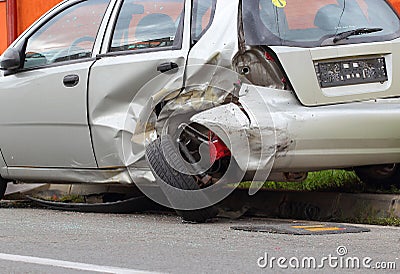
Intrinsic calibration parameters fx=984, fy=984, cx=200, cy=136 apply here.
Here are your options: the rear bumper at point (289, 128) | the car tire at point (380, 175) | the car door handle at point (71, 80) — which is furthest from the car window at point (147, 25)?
the car tire at point (380, 175)

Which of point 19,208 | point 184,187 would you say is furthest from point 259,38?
point 19,208

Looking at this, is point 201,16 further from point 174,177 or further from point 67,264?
point 67,264

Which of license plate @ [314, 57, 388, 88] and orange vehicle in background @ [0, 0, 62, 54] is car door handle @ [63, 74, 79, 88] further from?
orange vehicle in background @ [0, 0, 62, 54]

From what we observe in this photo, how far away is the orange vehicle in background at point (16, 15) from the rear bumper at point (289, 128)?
29.3 feet

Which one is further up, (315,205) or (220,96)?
(220,96)

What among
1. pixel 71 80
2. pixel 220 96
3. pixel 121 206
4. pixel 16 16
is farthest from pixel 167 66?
pixel 16 16

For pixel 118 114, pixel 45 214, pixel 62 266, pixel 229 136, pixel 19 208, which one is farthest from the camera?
pixel 19 208

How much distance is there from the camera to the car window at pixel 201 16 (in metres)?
6.57

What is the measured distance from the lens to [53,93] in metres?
7.30

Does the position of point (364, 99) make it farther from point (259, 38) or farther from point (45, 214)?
point (45, 214)

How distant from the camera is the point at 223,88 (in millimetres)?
6289

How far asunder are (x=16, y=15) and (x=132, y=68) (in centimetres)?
888

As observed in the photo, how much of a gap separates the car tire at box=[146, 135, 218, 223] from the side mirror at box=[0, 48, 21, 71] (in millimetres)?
1562

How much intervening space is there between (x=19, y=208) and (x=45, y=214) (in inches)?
29.8
